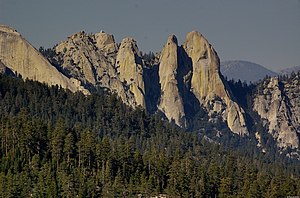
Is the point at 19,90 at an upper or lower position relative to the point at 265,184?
upper

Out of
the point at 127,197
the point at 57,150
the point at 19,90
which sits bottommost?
the point at 127,197

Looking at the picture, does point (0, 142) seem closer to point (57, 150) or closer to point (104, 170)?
point (57, 150)

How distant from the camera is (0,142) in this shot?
120500mm

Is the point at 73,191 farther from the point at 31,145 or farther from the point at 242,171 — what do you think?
the point at 242,171

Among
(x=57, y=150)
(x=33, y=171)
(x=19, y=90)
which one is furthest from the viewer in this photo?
(x=19, y=90)

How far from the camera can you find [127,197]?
110125 mm

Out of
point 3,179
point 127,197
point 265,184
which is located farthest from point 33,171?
point 265,184

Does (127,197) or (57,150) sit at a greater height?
(57,150)

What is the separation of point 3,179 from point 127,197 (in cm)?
1728

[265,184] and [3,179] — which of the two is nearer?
[3,179]

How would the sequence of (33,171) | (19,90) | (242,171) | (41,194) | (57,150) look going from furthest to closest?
1. (19,90)
2. (242,171)
3. (57,150)
4. (33,171)
5. (41,194)

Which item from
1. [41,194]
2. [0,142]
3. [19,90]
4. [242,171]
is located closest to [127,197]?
[41,194]

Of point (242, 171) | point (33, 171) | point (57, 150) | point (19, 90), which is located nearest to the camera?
point (33, 171)

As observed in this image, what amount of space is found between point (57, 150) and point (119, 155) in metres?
10.3
